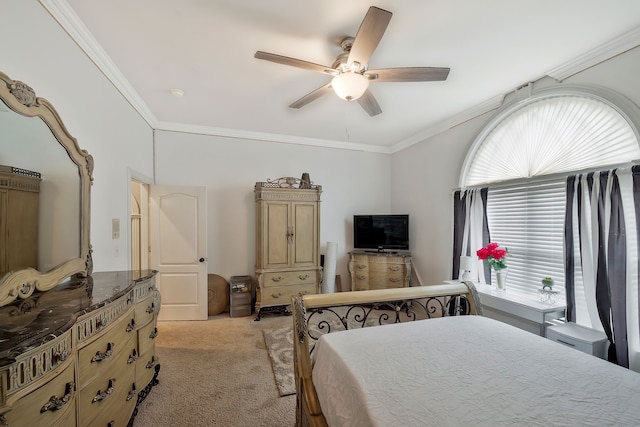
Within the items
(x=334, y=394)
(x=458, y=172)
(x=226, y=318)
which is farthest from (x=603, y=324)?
(x=226, y=318)

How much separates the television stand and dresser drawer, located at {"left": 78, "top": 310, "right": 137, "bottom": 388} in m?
3.16

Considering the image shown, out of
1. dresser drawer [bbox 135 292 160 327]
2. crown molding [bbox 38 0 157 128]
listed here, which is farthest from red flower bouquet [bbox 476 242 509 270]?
crown molding [bbox 38 0 157 128]

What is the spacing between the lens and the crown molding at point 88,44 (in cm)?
164

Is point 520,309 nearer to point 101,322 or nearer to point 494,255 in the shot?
point 494,255

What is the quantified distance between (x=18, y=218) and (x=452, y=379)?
2159mm

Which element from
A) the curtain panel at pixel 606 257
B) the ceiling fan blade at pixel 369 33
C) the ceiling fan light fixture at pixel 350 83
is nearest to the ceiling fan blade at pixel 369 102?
the ceiling fan light fixture at pixel 350 83

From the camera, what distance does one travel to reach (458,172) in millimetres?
3502

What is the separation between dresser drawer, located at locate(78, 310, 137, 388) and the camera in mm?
1188

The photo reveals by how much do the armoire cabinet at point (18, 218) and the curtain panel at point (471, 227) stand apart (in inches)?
151

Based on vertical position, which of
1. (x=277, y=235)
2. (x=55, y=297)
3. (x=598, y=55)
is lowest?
(x=55, y=297)

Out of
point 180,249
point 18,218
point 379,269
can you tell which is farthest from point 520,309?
point 180,249

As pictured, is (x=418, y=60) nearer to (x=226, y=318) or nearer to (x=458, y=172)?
(x=458, y=172)

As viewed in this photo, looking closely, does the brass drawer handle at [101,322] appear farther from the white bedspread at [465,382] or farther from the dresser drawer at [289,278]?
the dresser drawer at [289,278]

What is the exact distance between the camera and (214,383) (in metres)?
2.29
